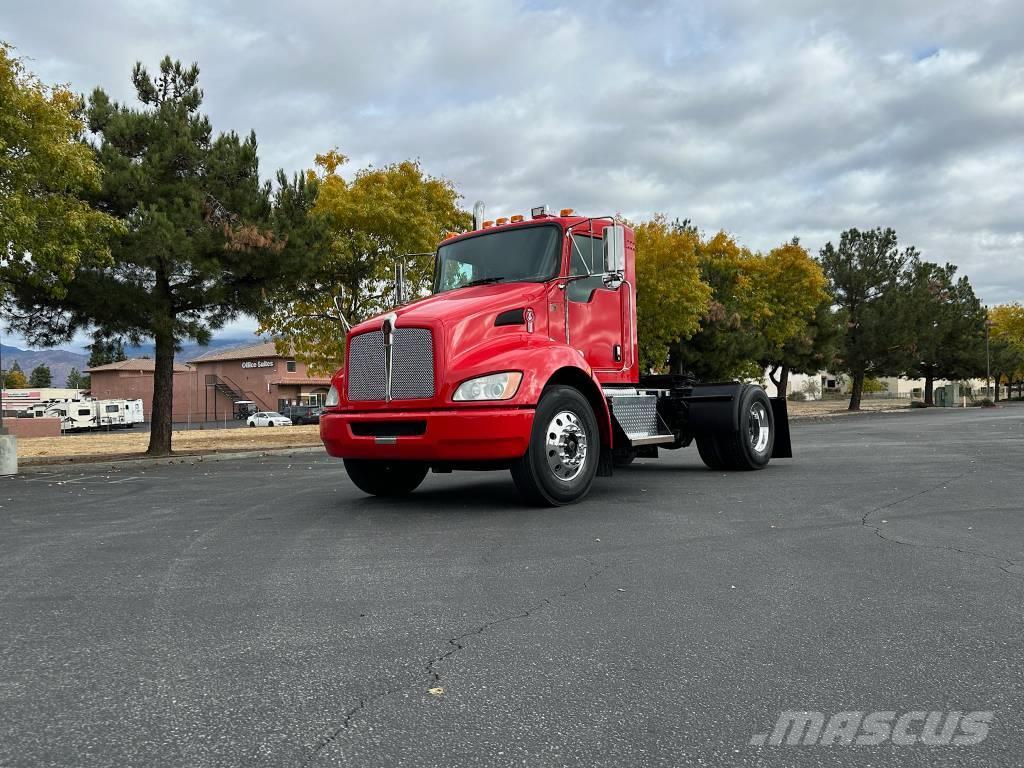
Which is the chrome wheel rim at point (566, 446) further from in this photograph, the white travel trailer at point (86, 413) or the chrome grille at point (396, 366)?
the white travel trailer at point (86, 413)

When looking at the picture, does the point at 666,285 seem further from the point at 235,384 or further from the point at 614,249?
the point at 235,384

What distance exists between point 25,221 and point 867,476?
12908mm

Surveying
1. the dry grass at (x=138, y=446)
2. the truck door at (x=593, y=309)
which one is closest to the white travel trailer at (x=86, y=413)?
the dry grass at (x=138, y=446)

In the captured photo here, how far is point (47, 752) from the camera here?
2.76 meters

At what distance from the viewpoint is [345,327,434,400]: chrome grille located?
7.95 m

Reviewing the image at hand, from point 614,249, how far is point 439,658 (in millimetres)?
5845

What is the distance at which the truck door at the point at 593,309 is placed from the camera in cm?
928

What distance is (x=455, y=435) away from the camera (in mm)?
7738

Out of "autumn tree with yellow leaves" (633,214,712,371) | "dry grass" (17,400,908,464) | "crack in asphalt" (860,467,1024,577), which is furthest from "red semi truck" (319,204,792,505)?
"autumn tree with yellow leaves" (633,214,712,371)

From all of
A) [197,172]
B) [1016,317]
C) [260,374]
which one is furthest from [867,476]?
[1016,317]

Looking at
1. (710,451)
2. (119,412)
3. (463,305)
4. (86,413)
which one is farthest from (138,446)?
(119,412)

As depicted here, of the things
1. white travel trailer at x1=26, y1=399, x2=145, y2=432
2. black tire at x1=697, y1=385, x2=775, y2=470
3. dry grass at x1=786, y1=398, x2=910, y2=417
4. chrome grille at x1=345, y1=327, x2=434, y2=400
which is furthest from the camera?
white travel trailer at x1=26, y1=399, x2=145, y2=432

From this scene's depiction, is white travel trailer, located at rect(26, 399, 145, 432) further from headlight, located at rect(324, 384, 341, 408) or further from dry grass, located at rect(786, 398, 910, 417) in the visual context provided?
headlight, located at rect(324, 384, 341, 408)

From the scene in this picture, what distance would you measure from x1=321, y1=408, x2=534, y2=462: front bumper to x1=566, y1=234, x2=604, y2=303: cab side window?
2022 mm
